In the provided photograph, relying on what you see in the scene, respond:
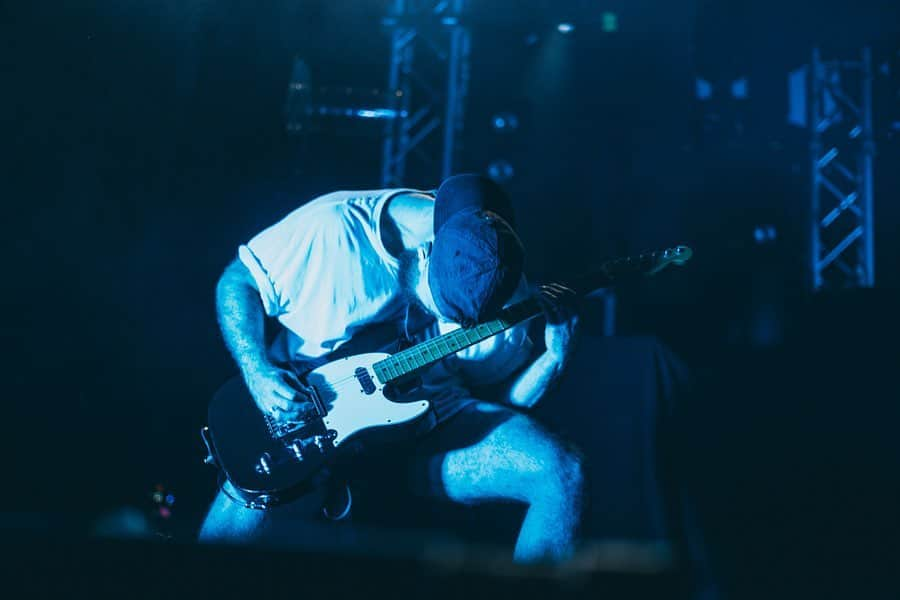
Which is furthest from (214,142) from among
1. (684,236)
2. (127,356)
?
(684,236)

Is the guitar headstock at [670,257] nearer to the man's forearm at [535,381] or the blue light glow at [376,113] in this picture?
the man's forearm at [535,381]

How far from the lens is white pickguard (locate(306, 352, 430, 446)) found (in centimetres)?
219

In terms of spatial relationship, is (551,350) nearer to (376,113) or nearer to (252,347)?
(252,347)

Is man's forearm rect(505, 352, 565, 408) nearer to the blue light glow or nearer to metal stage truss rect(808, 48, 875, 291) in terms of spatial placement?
the blue light glow

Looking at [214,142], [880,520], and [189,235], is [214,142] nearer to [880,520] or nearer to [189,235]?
[189,235]

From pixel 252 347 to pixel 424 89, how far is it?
3.47 meters

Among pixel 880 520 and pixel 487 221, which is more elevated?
pixel 487 221

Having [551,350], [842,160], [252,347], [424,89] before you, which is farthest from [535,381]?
[842,160]

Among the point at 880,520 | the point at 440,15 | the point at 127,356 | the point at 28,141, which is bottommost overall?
the point at 880,520

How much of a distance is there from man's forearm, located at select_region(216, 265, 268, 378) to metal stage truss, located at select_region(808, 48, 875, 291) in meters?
4.60

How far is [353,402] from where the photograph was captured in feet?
7.28

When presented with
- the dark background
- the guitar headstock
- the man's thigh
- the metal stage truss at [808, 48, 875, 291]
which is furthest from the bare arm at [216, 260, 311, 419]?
the metal stage truss at [808, 48, 875, 291]

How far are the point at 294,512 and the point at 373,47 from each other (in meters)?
3.77

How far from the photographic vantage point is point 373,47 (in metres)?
4.89
